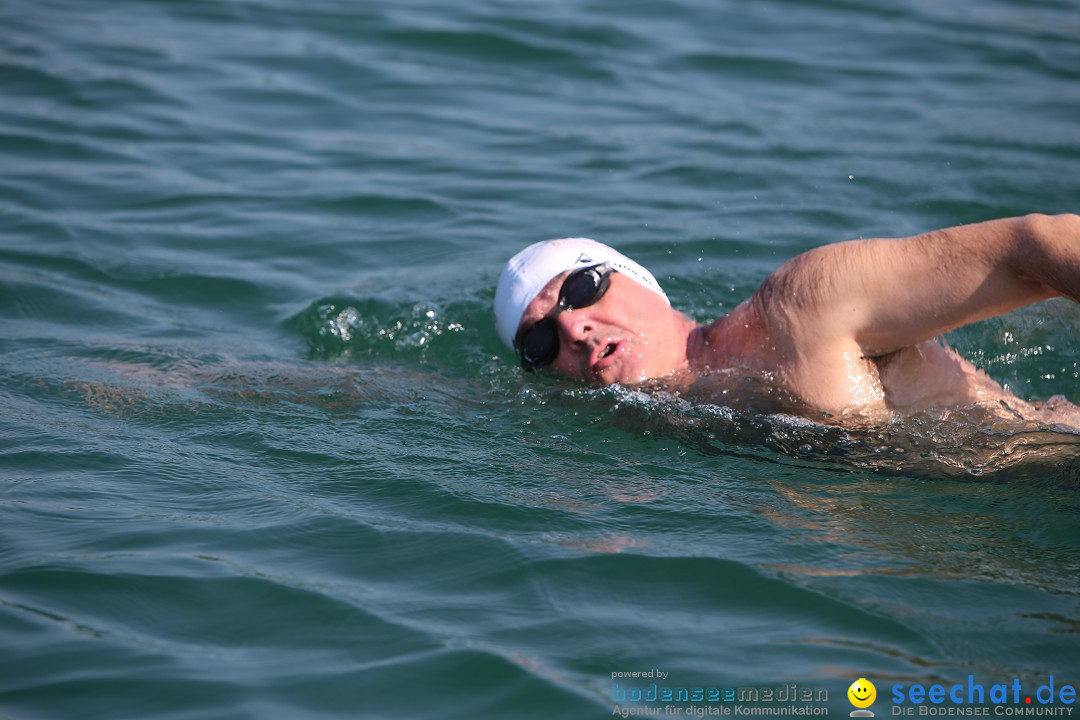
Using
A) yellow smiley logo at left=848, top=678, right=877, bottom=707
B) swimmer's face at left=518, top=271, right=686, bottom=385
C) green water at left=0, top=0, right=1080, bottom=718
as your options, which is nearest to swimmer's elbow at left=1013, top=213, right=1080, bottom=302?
green water at left=0, top=0, right=1080, bottom=718

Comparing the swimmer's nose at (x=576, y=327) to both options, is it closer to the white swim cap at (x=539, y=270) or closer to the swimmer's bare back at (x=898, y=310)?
the white swim cap at (x=539, y=270)

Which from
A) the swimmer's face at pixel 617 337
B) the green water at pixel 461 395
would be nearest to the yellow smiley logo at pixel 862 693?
the green water at pixel 461 395

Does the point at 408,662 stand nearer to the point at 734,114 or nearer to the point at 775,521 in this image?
the point at 775,521

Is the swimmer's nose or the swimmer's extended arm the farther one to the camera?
the swimmer's nose

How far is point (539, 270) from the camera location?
5.68 m

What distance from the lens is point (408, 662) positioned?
145 inches

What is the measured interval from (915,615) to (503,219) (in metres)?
5.26

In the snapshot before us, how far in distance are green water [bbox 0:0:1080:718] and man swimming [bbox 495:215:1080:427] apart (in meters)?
0.19

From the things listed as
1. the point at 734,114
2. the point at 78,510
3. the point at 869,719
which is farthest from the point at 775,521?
the point at 734,114

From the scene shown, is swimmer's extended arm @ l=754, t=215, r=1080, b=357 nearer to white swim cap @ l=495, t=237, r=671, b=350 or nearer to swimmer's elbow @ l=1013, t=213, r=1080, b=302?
swimmer's elbow @ l=1013, t=213, r=1080, b=302

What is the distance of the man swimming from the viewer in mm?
4230

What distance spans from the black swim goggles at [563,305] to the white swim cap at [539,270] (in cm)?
9

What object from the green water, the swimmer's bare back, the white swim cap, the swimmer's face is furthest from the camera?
the white swim cap

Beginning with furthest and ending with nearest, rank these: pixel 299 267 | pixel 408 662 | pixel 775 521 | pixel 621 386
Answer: pixel 299 267
pixel 621 386
pixel 775 521
pixel 408 662
